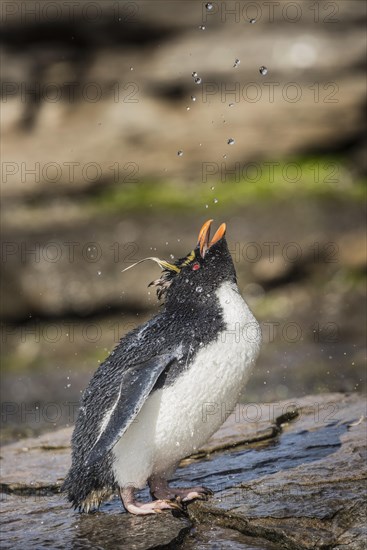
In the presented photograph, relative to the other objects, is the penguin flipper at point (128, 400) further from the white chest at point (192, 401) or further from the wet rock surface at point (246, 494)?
the wet rock surface at point (246, 494)

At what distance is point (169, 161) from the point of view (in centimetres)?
998

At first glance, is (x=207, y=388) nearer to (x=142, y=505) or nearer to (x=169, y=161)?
(x=142, y=505)

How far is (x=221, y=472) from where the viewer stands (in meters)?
4.26

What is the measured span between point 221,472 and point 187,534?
0.64m

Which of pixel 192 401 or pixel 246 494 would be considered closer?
pixel 192 401

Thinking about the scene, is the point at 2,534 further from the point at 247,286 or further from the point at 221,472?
the point at 247,286

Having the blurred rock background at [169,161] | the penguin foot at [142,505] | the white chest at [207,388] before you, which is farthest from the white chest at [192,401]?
the blurred rock background at [169,161]

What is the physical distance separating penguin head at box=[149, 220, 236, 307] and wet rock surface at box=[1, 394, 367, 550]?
1.54 ft

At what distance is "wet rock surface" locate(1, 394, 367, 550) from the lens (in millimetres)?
3604

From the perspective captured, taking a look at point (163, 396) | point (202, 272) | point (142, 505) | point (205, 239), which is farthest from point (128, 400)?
point (205, 239)

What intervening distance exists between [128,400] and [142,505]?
1.41 feet

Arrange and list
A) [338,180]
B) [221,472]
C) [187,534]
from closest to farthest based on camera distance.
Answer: [187,534], [221,472], [338,180]

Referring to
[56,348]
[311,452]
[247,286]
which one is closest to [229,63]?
[247,286]

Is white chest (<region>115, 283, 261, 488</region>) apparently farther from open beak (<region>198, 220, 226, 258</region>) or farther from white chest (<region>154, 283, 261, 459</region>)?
open beak (<region>198, 220, 226, 258</region>)
